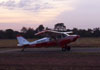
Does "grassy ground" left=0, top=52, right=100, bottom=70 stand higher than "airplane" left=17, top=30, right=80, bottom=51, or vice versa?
"airplane" left=17, top=30, right=80, bottom=51

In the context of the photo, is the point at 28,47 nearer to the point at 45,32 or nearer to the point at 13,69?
the point at 45,32

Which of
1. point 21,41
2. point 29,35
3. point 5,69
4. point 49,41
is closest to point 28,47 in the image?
point 21,41

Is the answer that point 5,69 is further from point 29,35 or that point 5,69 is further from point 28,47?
point 29,35

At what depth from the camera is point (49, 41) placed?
37.1m

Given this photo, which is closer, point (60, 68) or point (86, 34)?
point (60, 68)

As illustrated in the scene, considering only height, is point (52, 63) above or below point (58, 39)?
below

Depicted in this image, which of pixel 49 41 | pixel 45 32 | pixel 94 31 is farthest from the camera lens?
pixel 94 31

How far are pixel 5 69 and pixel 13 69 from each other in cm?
43

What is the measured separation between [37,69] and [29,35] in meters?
84.6

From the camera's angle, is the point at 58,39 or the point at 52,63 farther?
the point at 58,39

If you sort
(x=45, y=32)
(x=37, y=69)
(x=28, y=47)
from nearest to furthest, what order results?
(x=37, y=69)
(x=45, y=32)
(x=28, y=47)

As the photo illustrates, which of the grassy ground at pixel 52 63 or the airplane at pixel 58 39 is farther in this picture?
the airplane at pixel 58 39

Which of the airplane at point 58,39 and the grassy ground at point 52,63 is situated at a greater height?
the airplane at point 58,39

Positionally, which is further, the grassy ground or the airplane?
the airplane
